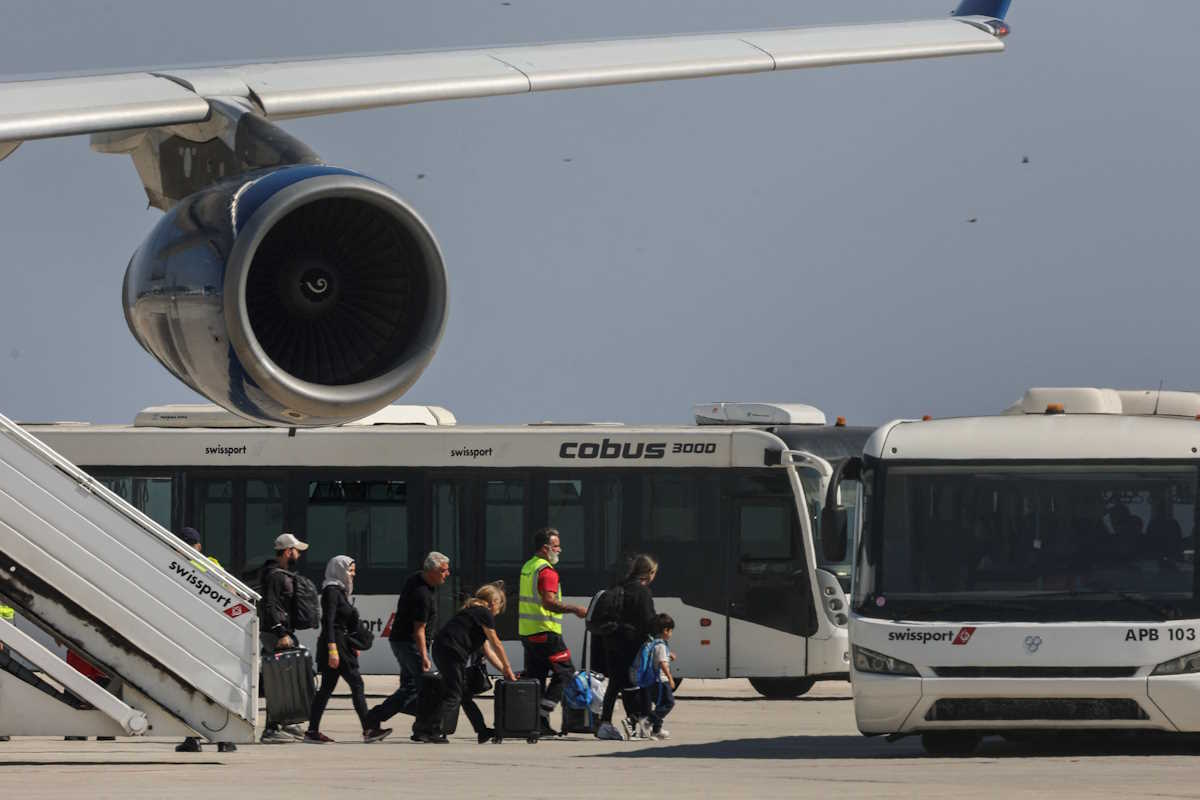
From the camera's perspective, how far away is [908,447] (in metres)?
17.4

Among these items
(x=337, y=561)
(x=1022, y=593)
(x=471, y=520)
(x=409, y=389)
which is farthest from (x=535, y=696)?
(x=409, y=389)

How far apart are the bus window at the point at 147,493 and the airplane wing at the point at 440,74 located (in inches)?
615

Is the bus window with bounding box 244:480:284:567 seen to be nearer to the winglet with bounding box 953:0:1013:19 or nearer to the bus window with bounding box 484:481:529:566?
the bus window with bounding box 484:481:529:566

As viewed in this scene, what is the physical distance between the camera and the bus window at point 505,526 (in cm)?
2508

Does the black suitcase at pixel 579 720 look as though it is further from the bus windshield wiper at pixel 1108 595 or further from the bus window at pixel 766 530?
the bus window at pixel 766 530

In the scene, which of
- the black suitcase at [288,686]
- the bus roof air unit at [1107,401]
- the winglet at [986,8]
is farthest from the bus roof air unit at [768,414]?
the winglet at [986,8]

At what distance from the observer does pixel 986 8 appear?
12.3 m

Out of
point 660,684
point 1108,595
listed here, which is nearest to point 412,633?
point 660,684

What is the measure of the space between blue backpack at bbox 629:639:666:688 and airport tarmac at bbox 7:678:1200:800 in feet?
1.75

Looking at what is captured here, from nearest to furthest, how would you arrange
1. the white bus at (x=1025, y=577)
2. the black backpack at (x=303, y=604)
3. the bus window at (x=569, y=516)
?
the white bus at (x=1025, y=577) → the black backpack at (x=303, y=604) → the bus window at (x=569, y=516)

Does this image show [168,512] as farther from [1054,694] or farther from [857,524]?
[1054,694]

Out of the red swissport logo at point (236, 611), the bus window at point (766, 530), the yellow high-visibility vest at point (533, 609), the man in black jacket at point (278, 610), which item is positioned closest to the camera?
the red swissport logo at point (236, 611)

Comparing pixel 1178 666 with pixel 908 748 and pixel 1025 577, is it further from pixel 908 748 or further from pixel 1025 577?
pixel 908 748

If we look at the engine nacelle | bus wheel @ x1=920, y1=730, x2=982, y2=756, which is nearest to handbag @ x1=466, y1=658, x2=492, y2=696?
bus wheel @ x1=920, y1=730, x2=982, y2=756
